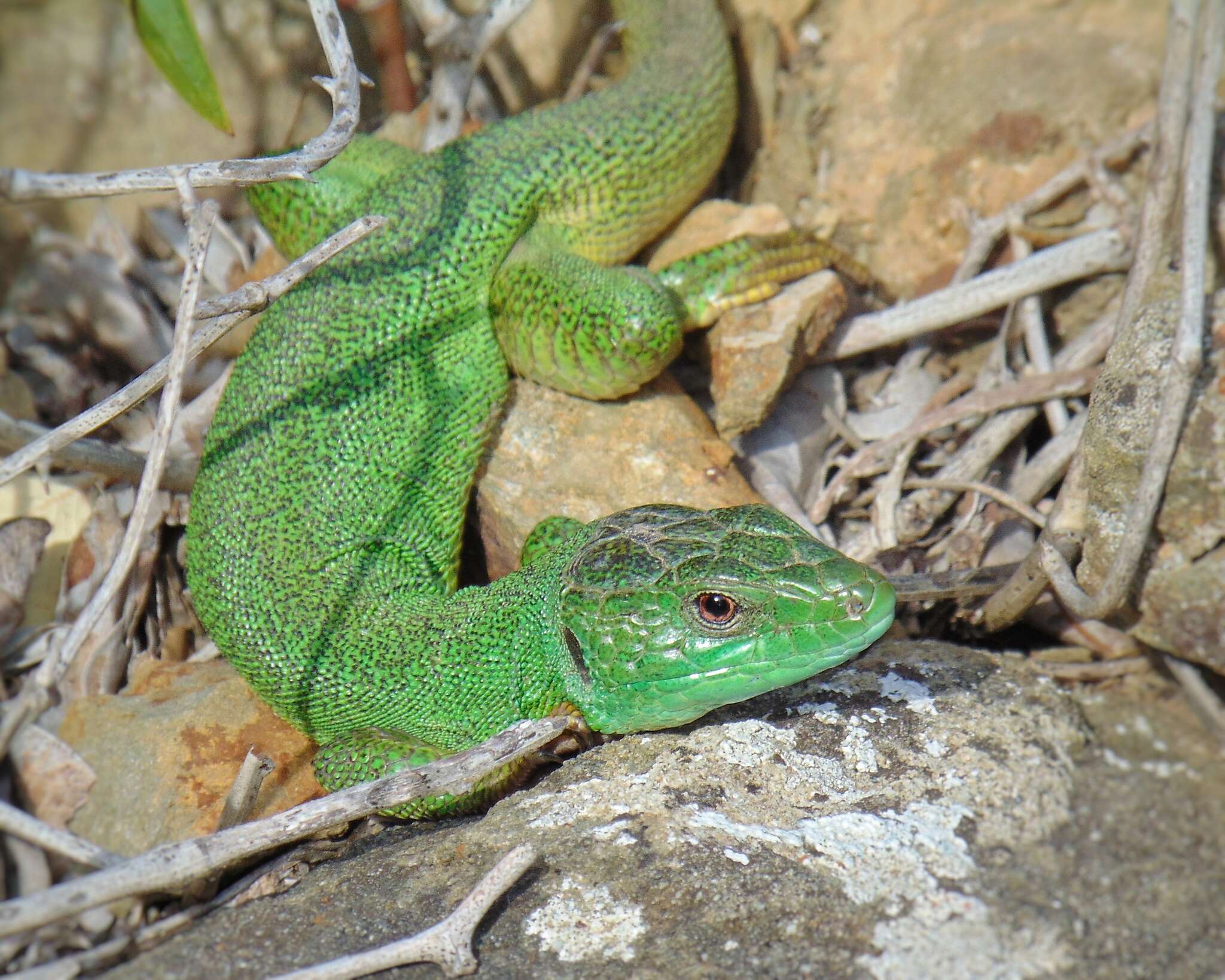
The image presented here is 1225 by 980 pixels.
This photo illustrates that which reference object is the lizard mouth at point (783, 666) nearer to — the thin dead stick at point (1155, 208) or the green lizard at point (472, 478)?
the green lizard at point (472, 478)

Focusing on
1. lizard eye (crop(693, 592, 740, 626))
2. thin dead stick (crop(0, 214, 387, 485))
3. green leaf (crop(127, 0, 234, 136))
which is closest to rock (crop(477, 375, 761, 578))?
lizard eye (crop(693, 592, 740, 626))

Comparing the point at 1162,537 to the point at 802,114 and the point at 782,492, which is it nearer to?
the point at 782,492

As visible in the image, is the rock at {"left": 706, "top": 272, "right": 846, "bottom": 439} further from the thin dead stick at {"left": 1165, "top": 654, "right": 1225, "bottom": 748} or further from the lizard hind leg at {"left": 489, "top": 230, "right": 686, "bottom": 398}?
the thin dead stick at {"left": 1165, "top": 654, "right": 1225, "bottom": 748}

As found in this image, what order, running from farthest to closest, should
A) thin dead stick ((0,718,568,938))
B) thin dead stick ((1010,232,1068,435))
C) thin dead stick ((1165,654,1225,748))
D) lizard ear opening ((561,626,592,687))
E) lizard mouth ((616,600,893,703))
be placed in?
thin dead stick ((1010,232,1068,435)), thin dead stick ((1165,654,1225,748)), lizard ear opening ((561,626,592,687)), lizard mouth ((616,600,893,703)), thin dead stick ((0,718,568,938))

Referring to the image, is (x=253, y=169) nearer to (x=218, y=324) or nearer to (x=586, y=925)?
(x=218, y=324)

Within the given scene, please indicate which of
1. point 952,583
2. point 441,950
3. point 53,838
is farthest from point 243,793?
point 952,583

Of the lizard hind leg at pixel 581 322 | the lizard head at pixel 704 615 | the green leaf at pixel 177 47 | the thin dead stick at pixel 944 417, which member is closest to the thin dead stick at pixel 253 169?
the green leaf at pixel 177 47

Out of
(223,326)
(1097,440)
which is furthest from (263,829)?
(1097,440)
